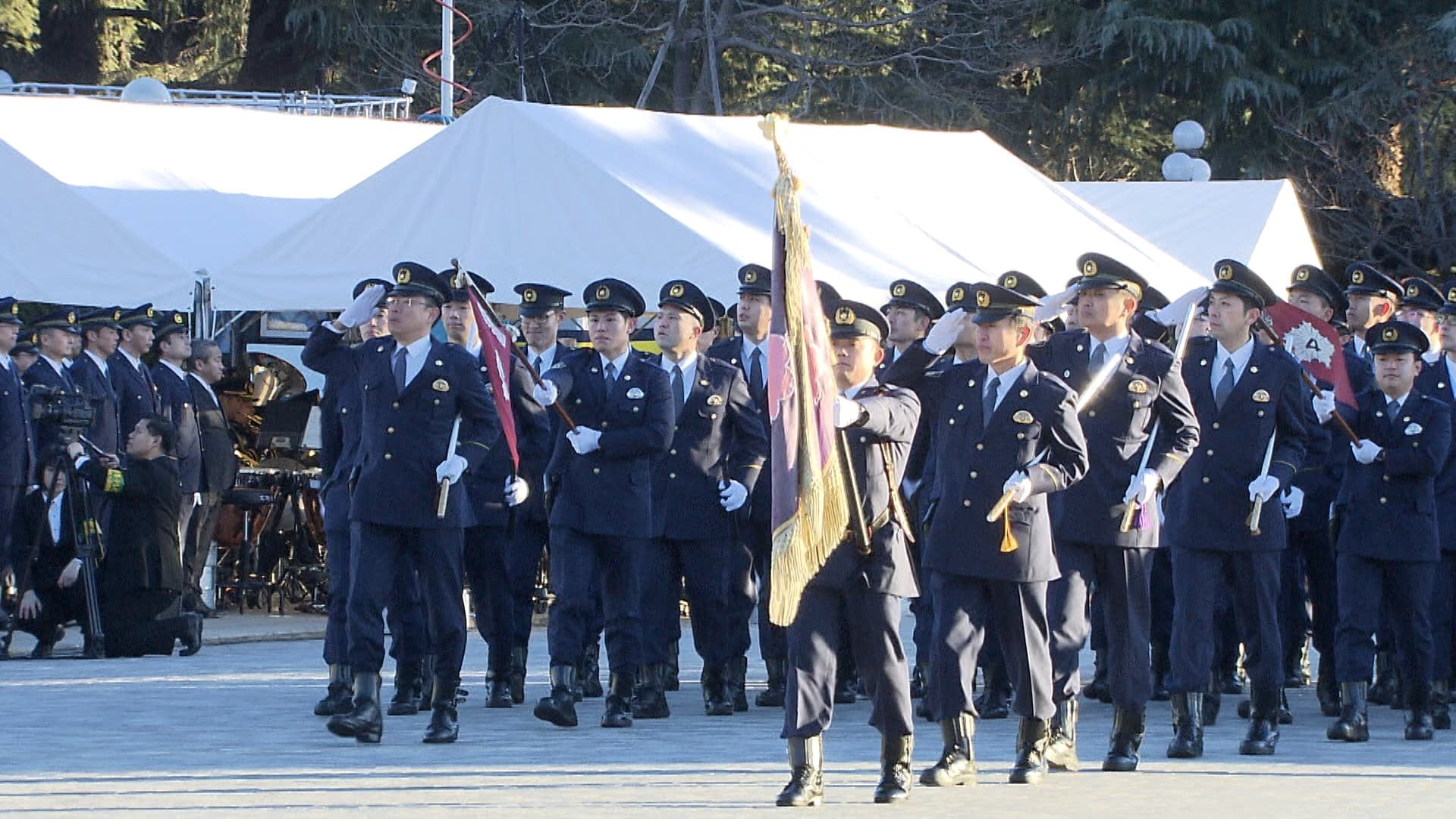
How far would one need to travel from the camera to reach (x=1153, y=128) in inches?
1377

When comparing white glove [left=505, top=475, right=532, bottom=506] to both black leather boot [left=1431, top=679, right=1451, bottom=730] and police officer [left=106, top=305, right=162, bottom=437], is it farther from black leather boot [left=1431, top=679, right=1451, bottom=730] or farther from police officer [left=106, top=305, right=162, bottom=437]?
police officer [left=106, top=305, right=162, bottom=437]

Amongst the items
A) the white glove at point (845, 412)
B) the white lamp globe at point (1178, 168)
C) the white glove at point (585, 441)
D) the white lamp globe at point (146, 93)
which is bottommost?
the white glove at point (845, 412)

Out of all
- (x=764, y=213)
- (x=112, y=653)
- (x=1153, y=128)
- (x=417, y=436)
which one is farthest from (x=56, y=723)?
(x=1153, y=128)

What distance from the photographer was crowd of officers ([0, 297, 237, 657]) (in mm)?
14484

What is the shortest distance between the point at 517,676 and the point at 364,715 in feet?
6.71

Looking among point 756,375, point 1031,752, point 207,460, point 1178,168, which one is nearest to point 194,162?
point 207,460

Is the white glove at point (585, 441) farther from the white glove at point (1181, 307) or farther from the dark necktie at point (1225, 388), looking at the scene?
the dark necktie at point (1225, 388)

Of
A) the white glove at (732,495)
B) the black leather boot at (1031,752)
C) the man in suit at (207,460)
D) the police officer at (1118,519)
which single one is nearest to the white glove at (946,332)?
the police officer at (1118,519)

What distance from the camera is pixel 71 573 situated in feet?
47.3

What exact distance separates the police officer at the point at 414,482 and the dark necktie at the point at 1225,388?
10.1ft

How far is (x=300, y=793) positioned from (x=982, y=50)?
25733 mm

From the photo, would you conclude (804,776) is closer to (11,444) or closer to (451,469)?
(451,469)

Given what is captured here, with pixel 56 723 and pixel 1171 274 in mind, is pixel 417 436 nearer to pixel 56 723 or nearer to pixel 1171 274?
pixel 56 723

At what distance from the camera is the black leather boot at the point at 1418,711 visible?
1097cm
